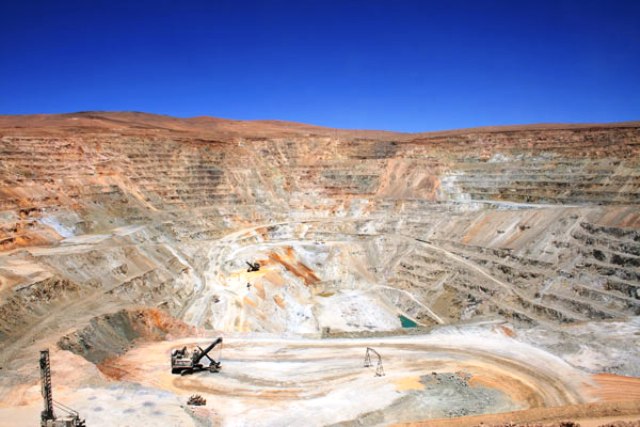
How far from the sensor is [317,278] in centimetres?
4822

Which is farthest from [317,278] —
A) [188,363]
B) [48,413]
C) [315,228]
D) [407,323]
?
[48,413]

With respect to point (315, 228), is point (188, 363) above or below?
below

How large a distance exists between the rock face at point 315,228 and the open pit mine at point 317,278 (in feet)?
0.69

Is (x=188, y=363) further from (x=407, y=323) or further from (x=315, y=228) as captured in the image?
(x=315, y=228)

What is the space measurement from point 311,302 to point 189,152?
92.2 ft

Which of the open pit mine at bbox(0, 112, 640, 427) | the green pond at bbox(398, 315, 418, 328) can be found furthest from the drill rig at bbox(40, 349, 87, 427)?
the green pond at bbox(398, 315, 418, 328)

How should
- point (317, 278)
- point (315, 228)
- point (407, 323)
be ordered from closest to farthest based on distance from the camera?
1. point (407, 323)
2. point (317, 278)
3. point (315, 228)

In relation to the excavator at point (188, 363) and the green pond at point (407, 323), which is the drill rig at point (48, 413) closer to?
the excavator at point (188, 363)

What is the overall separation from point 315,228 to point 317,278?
9.82m

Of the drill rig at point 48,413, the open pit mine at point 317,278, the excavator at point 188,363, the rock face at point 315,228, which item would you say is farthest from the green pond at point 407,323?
the drill rig at point 48,413

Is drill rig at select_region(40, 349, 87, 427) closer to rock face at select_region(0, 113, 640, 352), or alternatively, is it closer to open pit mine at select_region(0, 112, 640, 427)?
open pit mine at select_region(0, 112, 640, 427)

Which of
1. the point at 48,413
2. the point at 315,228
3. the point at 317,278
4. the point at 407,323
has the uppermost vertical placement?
the point at 315,228

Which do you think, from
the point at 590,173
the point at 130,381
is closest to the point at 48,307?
the point at 130,381

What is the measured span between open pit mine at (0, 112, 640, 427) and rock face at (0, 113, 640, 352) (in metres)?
0.21
